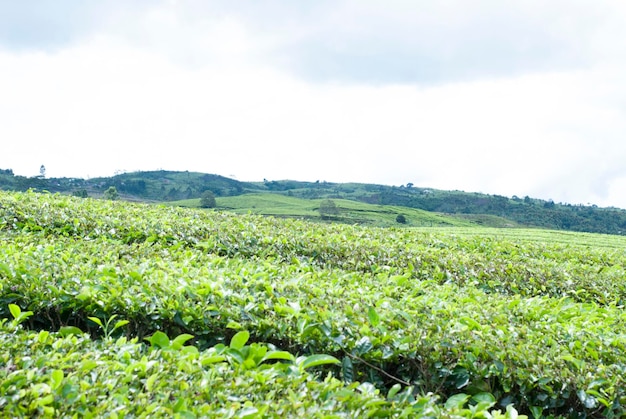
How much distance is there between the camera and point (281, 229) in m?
8.42

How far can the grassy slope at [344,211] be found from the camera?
7879cm

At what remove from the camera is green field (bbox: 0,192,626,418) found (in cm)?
245

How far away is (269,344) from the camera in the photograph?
129 inches

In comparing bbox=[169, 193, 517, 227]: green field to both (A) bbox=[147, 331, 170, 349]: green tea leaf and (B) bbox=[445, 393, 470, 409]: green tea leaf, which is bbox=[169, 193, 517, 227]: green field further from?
(B) bbox=[445, 393, 470, 409]: green tea leaf

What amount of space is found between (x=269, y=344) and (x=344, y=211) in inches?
3284

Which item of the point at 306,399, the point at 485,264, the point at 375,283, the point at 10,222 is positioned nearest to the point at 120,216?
the point at 10,222

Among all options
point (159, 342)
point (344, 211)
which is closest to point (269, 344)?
point (159, 342)

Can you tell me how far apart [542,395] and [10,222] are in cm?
705

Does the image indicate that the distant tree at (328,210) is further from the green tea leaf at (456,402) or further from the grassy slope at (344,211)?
the green tea leaf at (456,402)

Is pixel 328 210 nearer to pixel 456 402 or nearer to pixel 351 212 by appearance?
pixel 351 212

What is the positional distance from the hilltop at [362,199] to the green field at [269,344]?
226 feet

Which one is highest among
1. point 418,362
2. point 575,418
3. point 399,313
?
point 399,313

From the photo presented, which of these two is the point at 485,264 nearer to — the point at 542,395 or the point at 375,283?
the point at 375,283

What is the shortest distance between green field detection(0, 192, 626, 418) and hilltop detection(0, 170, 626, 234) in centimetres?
6886
